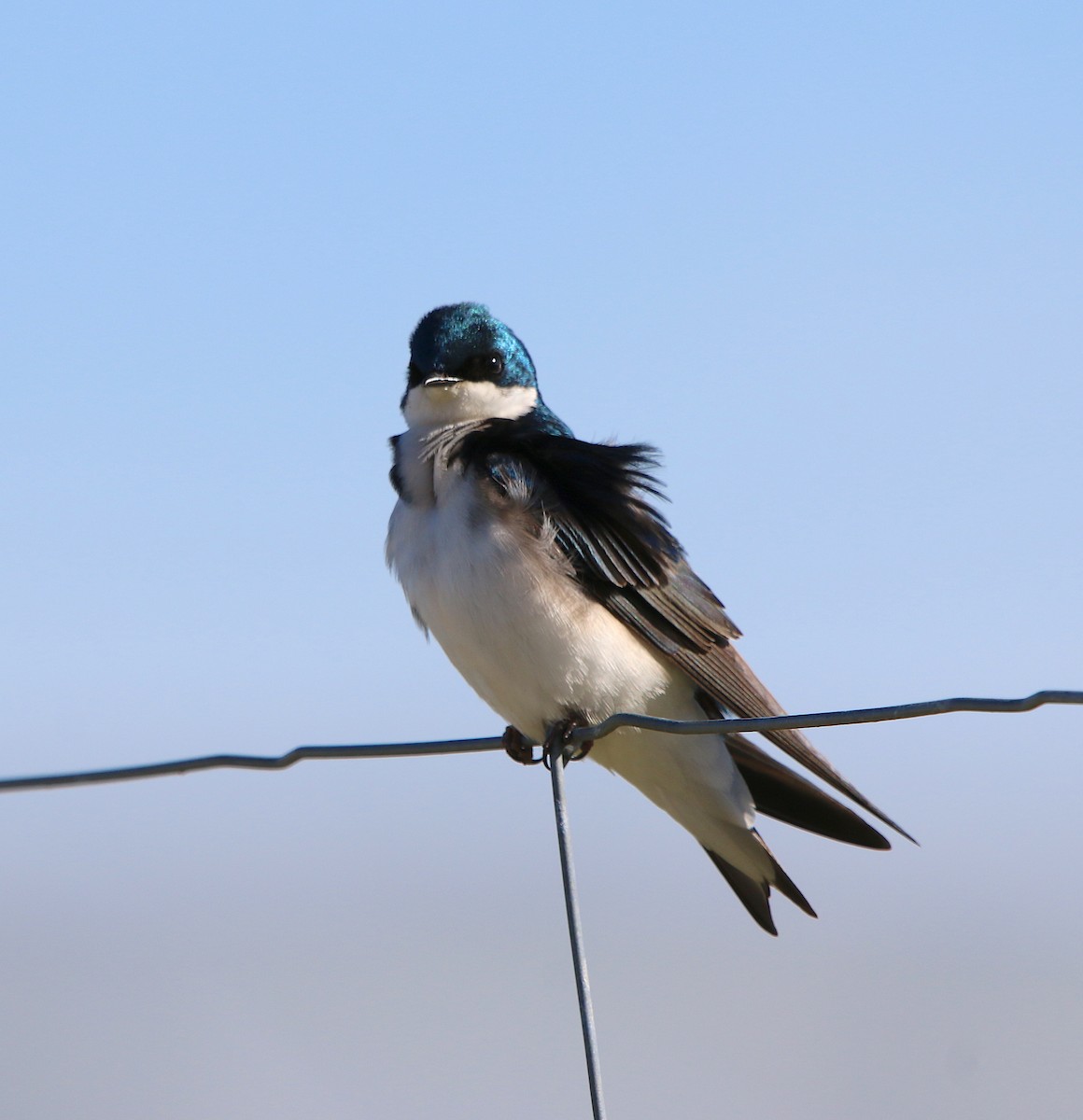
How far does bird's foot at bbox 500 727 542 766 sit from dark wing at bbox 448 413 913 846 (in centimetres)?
37

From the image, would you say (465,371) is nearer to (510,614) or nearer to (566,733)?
(510,614)

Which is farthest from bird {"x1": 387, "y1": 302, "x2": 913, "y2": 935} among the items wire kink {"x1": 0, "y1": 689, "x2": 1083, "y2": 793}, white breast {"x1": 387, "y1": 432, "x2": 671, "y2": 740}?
wire kink {"x1": 0, "y1": 689, "x2": 1083, "y2": 793}

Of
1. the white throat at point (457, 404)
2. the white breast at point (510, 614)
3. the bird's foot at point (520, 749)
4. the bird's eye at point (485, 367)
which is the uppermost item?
the bird's eye at point (485, 367)

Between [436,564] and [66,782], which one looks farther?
[436,564]

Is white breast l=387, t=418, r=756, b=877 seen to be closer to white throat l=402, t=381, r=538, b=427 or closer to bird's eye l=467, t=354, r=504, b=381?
white throat l=402, t=381, r=538, b=427

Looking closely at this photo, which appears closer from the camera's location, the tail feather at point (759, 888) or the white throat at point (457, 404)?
the tail feather at point (759, 888)

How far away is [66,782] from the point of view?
2760 mm

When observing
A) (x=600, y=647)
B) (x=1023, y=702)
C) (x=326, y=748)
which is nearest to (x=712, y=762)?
(x=600, y=647)

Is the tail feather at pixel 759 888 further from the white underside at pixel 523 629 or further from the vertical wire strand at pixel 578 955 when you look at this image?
the vertical wire strand at pixel 578 955

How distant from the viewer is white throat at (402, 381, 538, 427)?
4.47 meters

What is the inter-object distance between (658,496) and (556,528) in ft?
1.32

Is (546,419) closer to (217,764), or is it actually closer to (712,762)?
(712,762)

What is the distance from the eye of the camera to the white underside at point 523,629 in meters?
3.74

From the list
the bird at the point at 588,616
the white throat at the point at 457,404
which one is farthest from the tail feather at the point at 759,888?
the white throat at the point at 457,404
